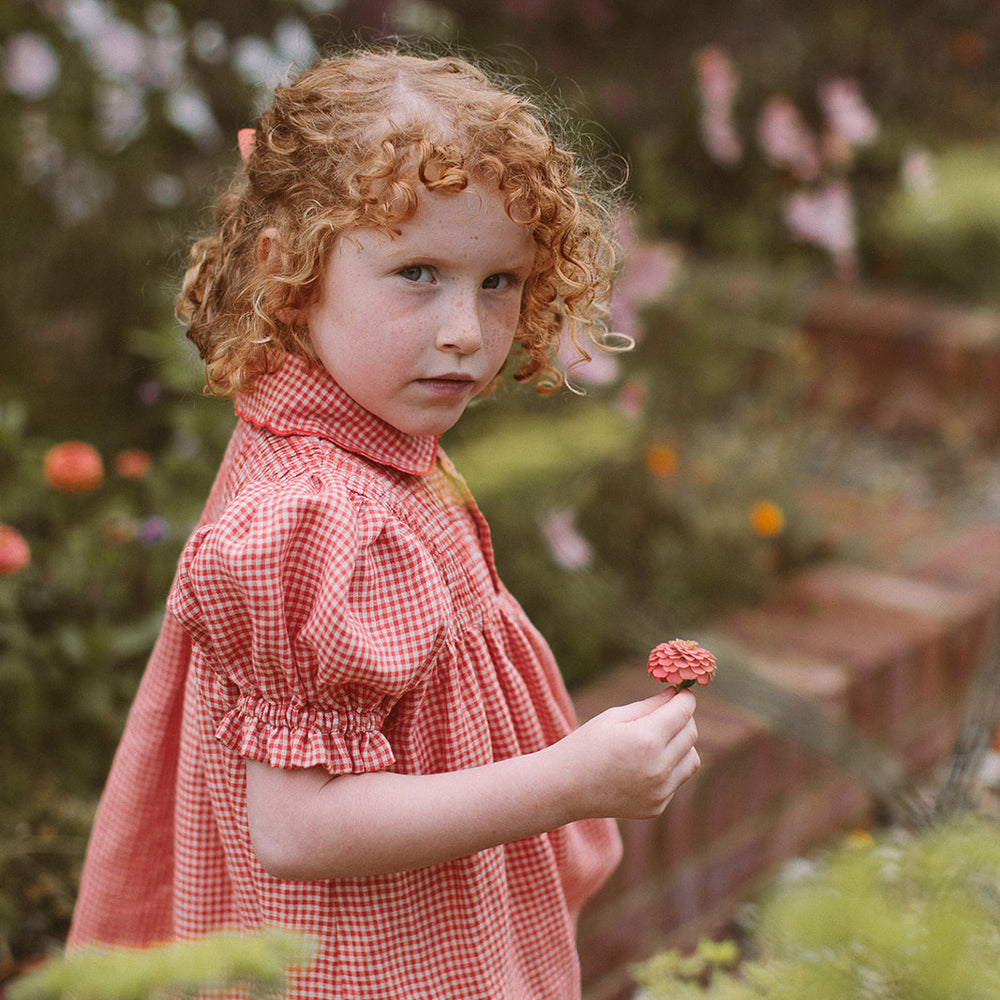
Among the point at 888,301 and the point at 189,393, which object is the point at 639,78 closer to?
the point at 888,301

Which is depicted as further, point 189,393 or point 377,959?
point 189,393

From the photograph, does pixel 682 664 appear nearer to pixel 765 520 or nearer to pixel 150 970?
pixel 150 970

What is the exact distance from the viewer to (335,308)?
35.4 inches

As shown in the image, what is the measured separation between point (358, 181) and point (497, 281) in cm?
14

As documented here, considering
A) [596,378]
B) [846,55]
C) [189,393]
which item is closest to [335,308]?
[596,378]

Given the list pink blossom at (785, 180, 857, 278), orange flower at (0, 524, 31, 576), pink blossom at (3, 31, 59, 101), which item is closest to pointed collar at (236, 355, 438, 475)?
orange flower at (0, 524, 31, 576)

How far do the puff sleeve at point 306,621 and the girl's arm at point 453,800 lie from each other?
0.08ft

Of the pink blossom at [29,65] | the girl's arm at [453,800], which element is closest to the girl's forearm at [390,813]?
the girl's arm at [453,800]

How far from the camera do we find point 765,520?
93.0 inches

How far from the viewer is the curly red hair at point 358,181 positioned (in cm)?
86

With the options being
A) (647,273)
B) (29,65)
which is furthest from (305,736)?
(29,65)

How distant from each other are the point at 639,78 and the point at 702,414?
76.2 inches

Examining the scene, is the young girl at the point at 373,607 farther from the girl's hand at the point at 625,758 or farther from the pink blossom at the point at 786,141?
the pink blossom at the point at 786,141

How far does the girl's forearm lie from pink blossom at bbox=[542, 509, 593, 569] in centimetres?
102
